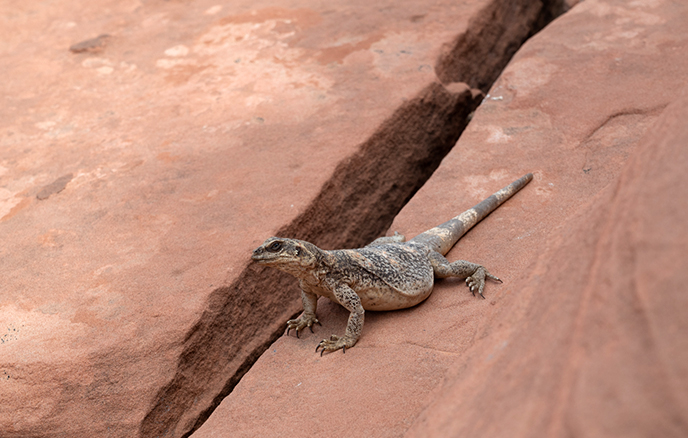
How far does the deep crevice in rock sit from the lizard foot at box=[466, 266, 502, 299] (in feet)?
4.61

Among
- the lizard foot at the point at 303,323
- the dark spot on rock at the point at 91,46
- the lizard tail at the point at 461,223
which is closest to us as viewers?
the lizard foot at the point at 303,323

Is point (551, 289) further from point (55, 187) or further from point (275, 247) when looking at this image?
point (55, 187)

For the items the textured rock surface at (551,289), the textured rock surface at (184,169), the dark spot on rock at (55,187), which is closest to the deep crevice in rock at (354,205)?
the textured rock surface at (184,169)

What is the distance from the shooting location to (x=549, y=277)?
192 centimetres

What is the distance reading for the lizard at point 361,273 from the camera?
3229 mm

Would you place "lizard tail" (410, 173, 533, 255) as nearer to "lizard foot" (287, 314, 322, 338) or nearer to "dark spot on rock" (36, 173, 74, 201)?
"lizard foot" (287, 314, 322, 338)

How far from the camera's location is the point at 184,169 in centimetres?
482

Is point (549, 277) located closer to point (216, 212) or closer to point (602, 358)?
point (602, 358)

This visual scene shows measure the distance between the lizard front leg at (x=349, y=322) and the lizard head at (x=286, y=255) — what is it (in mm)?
259

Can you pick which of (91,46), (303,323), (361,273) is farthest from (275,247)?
(91,46)

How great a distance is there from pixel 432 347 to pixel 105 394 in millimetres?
1949

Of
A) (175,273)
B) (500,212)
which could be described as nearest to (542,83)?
(500,212)

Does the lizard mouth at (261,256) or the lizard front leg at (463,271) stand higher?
the lizard mouth at (261,256)

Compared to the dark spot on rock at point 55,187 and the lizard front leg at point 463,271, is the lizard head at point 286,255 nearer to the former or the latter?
the lizard front leg at point 463,271
